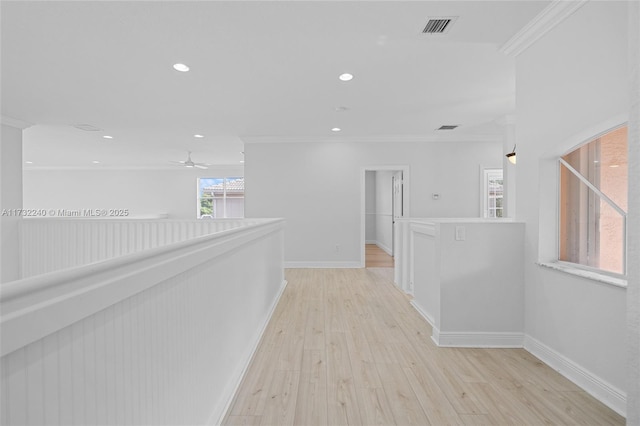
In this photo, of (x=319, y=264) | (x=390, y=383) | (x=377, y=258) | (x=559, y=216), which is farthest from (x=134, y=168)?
(x=559, y=216)

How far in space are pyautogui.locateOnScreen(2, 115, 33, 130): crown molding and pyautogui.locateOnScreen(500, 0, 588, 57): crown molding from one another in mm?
6798

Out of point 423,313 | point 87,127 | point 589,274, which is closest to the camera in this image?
point 589,274

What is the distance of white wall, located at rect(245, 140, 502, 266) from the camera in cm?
605

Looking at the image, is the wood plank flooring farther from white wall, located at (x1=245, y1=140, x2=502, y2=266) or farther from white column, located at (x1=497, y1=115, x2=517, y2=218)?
white column, located at (x1=497, y1=115, x2=517, y2=218)

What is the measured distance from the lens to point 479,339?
2.54 m

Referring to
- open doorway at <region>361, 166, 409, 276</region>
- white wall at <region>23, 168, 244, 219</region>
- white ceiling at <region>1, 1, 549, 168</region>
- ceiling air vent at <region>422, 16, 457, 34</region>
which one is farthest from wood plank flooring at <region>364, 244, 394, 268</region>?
white wall at <region>23, 168, 244, 219</region>

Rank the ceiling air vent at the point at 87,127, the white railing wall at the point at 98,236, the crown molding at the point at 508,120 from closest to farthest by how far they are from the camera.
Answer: the white railing wall at the point at 98,236 < the crown molding at the point at 508,120 < the ceiling air vent at the point at 87,127

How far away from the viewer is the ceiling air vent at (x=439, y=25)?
2.26m

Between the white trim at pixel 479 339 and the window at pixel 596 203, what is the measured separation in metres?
0.77

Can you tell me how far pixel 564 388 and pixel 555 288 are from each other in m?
0.65

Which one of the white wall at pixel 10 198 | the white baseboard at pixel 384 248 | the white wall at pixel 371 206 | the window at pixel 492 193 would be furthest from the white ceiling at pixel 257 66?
the white wall at pixel 371 206

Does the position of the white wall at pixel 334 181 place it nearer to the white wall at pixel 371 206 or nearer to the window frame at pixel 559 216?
the white wall at pixel 371 206

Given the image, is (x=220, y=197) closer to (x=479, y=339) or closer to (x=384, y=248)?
(x=384, y=248)

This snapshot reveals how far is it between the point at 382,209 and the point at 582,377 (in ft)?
22.5
